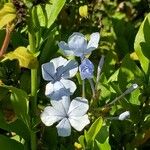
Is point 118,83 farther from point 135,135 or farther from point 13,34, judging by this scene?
point 13,34

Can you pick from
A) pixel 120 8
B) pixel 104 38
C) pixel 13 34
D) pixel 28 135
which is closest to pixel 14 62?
pixel 13 34

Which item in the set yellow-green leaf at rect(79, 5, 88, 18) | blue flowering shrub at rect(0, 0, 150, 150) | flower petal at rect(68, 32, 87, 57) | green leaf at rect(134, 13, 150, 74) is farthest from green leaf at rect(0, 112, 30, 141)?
yellow-green leaf at rect(79, 5, 88, 18)

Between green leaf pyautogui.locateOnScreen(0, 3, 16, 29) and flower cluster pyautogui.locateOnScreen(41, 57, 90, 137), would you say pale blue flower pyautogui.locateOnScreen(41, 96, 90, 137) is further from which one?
green leaf pyautogui.locateOnScreen(0, 3, 16, 29)

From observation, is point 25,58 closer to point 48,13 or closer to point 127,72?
point 48,13

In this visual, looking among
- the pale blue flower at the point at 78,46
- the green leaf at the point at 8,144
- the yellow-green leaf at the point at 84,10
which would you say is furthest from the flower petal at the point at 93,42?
the yellow-green leaf at the point at 84,10

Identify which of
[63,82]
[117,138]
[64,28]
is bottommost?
[117,138]

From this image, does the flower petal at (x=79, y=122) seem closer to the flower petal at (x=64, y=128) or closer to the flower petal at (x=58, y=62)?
the flower petal at (x=64, y=128)
